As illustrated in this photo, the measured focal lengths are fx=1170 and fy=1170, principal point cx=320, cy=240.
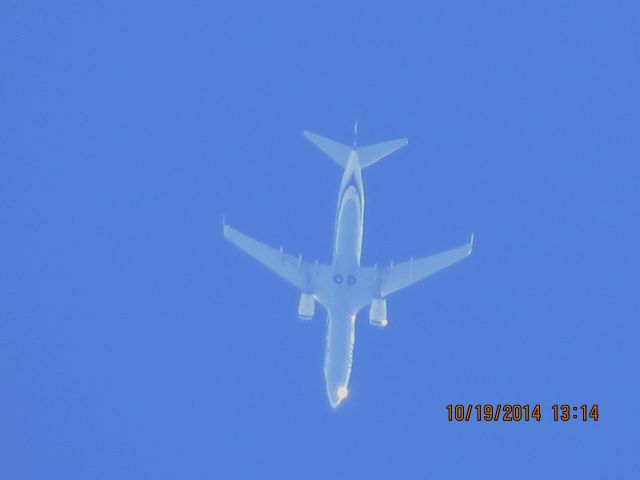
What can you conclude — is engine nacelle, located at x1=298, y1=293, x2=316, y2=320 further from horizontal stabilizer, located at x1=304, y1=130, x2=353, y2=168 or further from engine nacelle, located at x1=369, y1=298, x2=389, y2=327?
horizontal stabilizer, located at x1=304, y1=130, x2=353, y2=168

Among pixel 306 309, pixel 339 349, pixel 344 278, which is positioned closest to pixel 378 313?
pixel 344 278

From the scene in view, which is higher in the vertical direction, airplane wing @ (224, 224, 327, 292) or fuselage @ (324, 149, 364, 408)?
airplane wing @ (224, 224, 327, 292)

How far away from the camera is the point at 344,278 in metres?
71.2

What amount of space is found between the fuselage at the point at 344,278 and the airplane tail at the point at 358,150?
55 cm

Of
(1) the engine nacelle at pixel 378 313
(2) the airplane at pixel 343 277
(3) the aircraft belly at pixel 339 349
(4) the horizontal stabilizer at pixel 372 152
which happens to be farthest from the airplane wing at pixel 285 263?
(4) the horizontal stabilizer at pixel 372 152

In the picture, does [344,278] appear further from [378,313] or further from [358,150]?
[358,150]

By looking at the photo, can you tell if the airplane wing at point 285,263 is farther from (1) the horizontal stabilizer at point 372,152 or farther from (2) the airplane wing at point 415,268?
(1) the horizontal stabilizer at point 372,152

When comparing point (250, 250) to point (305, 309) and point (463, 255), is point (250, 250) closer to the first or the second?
point (305, 309)

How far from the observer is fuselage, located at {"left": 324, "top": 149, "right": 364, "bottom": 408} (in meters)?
67.9

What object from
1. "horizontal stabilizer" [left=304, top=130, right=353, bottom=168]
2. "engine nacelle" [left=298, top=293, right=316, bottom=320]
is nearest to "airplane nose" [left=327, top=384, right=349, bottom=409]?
"engine nacelle" [left=298, top=293, right=316, bottom=320]

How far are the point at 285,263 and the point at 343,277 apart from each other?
439 centimetres

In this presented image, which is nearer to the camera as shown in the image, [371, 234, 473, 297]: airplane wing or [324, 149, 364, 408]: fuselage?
[324, 149, 364, 408]: fuselage

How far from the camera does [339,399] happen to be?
75.4 meters

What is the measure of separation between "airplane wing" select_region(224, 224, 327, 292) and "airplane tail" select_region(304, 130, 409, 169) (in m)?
6.98
